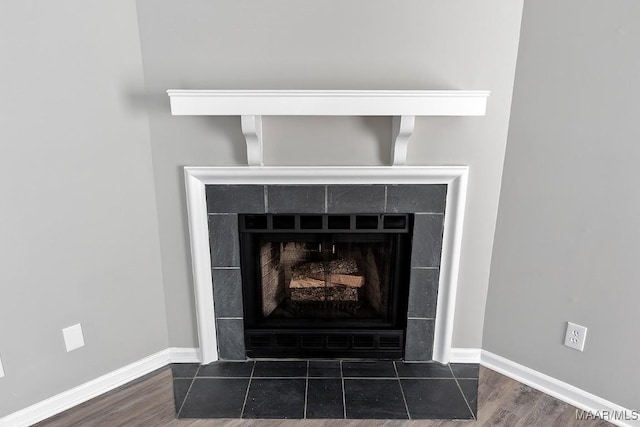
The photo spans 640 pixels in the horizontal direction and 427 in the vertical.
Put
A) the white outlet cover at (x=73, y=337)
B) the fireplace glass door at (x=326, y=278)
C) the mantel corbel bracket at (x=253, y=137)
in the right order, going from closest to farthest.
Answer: the mantel corbel bracket at (x=253, y=137) → the white outlet cover at (x=73, y=337) → the fireplace glass door at (x=326, y=278)

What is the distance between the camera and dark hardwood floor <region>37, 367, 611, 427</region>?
169cm

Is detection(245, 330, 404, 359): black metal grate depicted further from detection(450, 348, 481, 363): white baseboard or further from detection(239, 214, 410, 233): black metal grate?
detection(239, 214, 410, 233): black metal grate

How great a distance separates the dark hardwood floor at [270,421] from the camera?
169 centimetres

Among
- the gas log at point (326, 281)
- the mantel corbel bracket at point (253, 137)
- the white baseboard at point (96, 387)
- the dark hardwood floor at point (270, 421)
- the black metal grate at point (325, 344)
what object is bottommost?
the dark hardwood floor at point (270, 421)

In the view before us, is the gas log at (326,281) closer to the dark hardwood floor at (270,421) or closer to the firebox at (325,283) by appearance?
the firebox at (325,283)

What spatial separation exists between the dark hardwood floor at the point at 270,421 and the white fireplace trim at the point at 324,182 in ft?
0.96

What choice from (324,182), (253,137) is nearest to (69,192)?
(253,137)

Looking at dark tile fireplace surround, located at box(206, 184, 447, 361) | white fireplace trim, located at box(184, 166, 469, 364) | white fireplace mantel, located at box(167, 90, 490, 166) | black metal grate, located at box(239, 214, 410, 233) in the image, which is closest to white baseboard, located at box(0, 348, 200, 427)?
white fireplace trim, located at box(184, 166, 469, 364)

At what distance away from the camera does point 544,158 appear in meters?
1.71

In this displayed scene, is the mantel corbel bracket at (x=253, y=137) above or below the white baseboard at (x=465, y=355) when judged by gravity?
above

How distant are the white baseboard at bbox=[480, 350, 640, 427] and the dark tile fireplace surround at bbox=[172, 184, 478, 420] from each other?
0.11 meters

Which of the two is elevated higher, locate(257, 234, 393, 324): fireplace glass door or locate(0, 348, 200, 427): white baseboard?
locate(257, 234, 393, 324): fireplace glass door

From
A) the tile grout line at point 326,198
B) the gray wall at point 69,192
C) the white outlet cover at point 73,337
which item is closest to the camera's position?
the gray wall at point 69,192

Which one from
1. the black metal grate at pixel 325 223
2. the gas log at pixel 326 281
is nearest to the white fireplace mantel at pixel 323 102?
the black metal grate at pixel 325 223
